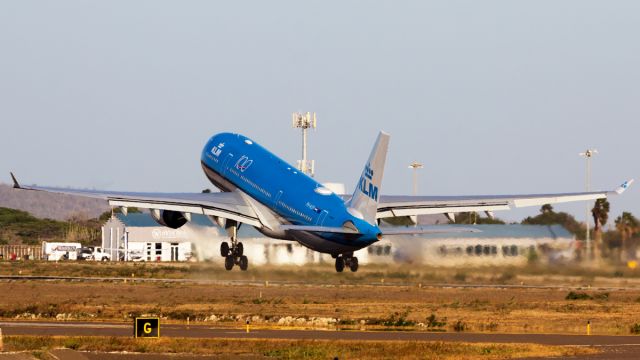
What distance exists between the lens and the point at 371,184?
6912 centimetres

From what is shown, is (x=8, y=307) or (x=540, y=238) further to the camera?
(x=540, y=238)

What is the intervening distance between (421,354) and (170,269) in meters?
73.4

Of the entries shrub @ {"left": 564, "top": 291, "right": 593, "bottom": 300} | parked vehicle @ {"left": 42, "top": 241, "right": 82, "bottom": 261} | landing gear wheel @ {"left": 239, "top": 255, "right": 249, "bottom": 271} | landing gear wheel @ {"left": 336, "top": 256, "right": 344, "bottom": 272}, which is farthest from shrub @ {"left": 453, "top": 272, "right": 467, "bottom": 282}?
parked vehicle @ {"left": 42, "top": 241, "right": 82, "bottom": 261}

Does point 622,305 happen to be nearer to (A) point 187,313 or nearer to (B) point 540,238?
(B) point 540,238

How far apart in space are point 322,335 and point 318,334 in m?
0.74

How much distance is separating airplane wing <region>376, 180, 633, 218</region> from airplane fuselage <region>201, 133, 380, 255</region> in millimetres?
5942

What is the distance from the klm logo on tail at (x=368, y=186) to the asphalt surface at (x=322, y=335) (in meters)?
8.81

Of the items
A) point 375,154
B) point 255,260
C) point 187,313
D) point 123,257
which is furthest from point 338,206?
point 123,257

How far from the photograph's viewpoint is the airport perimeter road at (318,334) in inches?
2277

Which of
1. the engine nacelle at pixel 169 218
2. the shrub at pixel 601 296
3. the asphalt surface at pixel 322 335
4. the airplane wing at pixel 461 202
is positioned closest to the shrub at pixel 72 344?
the asphalt surface at pixel 322 335

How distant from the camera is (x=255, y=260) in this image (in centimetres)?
8831

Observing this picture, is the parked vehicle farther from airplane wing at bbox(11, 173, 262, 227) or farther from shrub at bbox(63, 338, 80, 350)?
shrub at bbox(63, 338, 80, 350)

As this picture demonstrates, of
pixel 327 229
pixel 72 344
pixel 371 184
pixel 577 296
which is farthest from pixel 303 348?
pixel 577 296

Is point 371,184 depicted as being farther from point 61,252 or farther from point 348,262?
point 61,252
